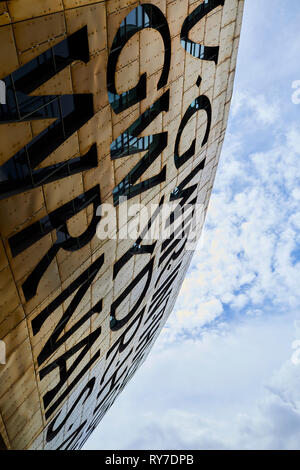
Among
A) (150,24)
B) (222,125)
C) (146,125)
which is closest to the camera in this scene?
(150,24)

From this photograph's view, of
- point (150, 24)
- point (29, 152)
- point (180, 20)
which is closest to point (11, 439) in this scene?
point (29, 152)

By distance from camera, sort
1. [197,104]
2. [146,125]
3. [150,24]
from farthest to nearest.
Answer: [197,104]
[146,125]
[150,24]

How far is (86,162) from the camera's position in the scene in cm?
1134

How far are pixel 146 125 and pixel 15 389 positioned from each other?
12723 mm

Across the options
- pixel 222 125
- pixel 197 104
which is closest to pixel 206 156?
pixel 222 125

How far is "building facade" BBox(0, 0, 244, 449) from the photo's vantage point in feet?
27.5

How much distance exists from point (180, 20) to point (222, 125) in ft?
33.4

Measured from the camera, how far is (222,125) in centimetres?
2194

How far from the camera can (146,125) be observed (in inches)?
534

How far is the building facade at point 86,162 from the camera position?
838cm
